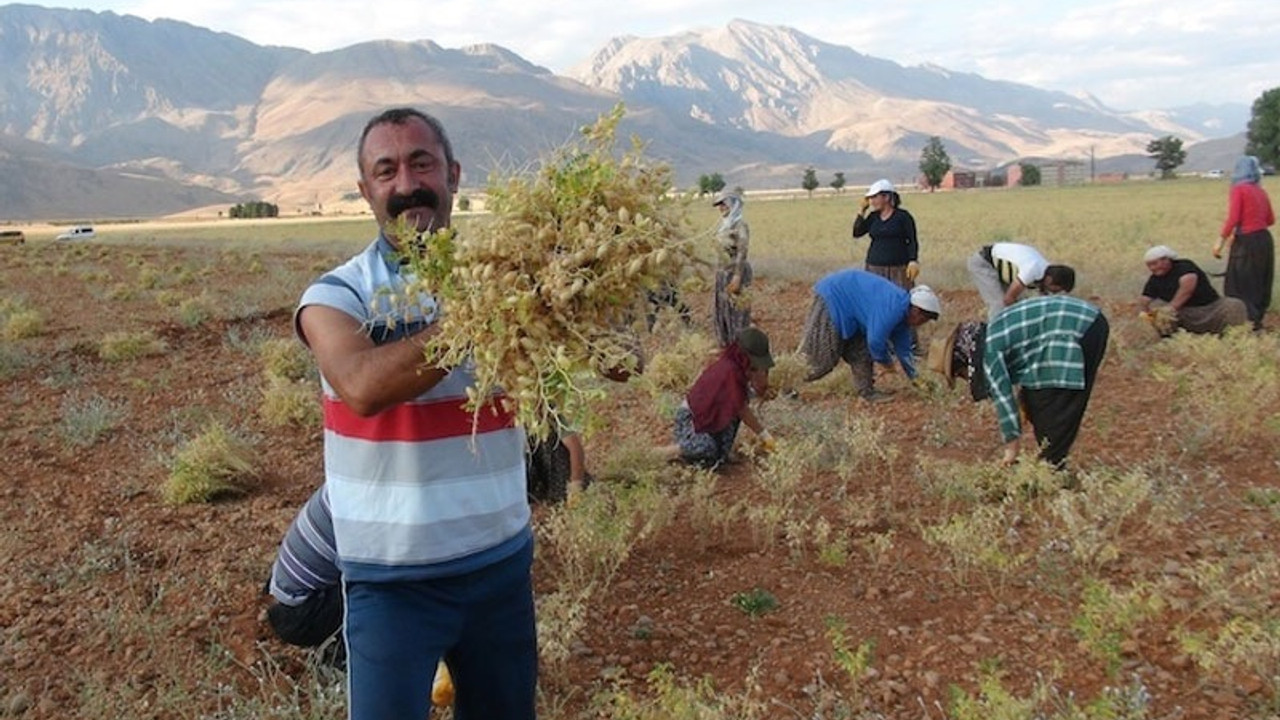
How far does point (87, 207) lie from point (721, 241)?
131m

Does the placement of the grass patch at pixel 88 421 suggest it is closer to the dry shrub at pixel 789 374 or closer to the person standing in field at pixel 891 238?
the dry shrub at pixel 789 374

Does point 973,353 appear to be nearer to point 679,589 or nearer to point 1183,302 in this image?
point 679,589

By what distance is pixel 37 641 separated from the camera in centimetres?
413

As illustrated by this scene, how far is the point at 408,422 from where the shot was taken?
2.20 m

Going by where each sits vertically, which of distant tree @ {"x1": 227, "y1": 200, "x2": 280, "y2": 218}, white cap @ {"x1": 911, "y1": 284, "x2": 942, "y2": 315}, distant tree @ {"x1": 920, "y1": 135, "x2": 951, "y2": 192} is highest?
distant tree @ {"x1": 920, "y1": 135, "x2": 951, "y2": 192}

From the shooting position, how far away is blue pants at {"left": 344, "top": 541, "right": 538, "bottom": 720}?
2.21 metres

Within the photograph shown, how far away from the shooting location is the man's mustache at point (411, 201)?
7.61ft

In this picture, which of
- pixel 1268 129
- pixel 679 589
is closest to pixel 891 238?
pixel 679 589

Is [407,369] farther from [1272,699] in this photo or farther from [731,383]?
[731,383]

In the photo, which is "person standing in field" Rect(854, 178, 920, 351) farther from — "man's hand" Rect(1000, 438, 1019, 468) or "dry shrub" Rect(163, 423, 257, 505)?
"dry shrub" Rect(163, 423, 257, 505)

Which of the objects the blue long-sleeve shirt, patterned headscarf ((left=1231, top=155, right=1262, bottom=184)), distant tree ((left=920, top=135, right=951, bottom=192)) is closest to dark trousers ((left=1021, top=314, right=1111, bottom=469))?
the blue long-sleeve shirt

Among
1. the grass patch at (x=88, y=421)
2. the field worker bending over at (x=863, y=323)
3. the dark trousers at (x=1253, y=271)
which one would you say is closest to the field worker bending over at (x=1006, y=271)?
the field worker bending over at (x=863, y=323)

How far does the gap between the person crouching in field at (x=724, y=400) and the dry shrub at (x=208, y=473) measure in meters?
2.73

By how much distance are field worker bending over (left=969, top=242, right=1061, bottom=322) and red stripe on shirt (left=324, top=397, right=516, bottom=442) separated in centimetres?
593
